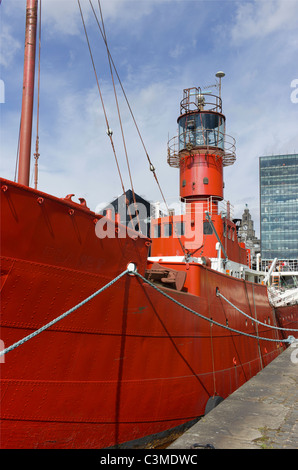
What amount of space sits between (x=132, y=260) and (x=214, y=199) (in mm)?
9367

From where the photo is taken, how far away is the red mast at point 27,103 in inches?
236

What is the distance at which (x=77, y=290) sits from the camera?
570 cm

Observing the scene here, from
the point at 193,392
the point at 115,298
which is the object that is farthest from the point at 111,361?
the point at 193,392

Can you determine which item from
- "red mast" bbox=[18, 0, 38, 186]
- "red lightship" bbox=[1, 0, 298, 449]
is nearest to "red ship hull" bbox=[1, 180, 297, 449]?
"red lightship" bbox=[1, 0, 298, 449]

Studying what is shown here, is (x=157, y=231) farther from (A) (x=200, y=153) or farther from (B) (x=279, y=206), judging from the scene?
(B) (x=279, y=206)

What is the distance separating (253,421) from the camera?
551 centimetres

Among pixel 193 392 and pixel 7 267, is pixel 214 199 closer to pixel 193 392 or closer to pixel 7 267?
pixel 193 392

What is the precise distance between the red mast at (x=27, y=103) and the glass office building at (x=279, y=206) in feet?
311

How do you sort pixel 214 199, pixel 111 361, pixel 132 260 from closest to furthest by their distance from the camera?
pixel 111 361
pixel 132 260
pixel 214 199

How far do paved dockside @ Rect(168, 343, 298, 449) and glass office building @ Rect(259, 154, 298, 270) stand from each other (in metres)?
92.4

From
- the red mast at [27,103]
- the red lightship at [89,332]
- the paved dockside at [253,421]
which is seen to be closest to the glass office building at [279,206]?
the red lightship at [89,332]

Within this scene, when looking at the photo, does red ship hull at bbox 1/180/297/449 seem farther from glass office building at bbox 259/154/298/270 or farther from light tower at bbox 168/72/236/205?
glass office building at bbox 259/154/298/270

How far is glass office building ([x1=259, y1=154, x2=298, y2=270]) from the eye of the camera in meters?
96.4
